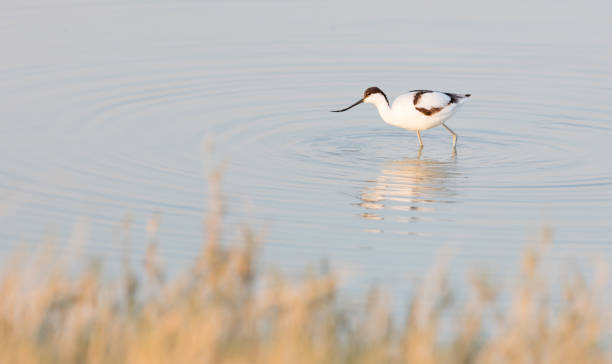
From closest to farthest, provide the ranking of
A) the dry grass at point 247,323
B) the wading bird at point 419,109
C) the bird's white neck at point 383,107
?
1. the dry grass at point 247,323
2. the wading bird at point 419,109
3. the bird's white neck at point 383,107

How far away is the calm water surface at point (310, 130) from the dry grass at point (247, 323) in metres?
0.64

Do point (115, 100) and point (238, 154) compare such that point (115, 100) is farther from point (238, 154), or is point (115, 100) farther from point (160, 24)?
point (160, 24)

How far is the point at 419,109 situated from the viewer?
12789 mm

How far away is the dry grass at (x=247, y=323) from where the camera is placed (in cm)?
504

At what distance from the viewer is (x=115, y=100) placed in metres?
14.1

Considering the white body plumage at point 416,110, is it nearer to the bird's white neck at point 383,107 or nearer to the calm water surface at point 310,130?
the bird's white neck at point 383,107

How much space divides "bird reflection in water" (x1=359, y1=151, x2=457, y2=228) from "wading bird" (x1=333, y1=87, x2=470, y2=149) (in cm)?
59

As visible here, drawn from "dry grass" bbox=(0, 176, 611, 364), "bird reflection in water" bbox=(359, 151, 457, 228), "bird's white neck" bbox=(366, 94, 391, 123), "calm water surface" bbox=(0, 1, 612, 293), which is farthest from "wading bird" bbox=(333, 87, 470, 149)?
"dry grass" bbox=(0, 176, 611, 364)

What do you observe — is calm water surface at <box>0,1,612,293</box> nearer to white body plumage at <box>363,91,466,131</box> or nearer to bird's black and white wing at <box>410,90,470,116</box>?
white body plumage at <box>363,91,466,131</box>

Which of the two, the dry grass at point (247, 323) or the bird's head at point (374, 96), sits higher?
the bird's head at point (374, 96)

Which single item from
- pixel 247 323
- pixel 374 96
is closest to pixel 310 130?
pixel 374 96

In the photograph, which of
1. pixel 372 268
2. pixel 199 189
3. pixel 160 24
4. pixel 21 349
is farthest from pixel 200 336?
pixel 160 24

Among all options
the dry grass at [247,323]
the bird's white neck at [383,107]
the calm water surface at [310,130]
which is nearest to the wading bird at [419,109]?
the bird's white neck at [383,107]

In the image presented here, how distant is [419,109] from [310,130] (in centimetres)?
135
